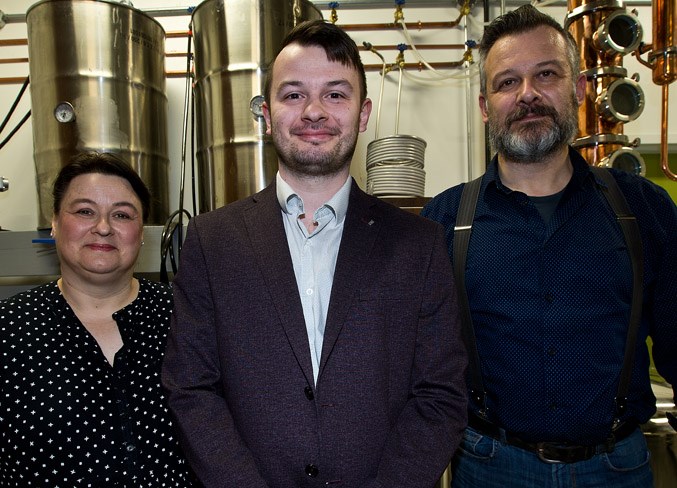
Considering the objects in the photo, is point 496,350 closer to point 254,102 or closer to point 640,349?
point 640,349

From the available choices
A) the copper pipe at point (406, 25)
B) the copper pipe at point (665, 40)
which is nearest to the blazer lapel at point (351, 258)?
the copper pipe at point (665, 40)

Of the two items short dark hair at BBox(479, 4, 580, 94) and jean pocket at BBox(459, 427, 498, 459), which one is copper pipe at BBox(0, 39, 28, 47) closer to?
short dark hair at BBox(479, 4, 580, 94)

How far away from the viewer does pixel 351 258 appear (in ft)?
3.22

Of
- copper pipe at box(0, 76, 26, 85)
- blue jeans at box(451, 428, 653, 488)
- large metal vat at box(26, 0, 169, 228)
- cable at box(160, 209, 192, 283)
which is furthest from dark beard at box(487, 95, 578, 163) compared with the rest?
copper pipe at box(0, 76, 26, 85)

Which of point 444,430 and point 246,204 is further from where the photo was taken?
point 246,204

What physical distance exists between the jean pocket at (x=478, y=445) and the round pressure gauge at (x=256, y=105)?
129cm

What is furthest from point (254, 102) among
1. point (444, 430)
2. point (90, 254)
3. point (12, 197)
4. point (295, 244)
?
point (12, 197)

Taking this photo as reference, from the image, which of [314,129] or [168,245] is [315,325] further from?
[168,245]

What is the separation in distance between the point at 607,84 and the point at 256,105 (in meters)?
1.22

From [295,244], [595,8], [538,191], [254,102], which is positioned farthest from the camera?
[254,102]

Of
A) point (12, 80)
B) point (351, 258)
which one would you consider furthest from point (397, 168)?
point (12, 80)

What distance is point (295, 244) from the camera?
3.37 feet

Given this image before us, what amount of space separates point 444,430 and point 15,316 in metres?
1.05

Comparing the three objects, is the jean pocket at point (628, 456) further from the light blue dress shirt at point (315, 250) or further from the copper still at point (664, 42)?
the copper still at point (664, 42)
